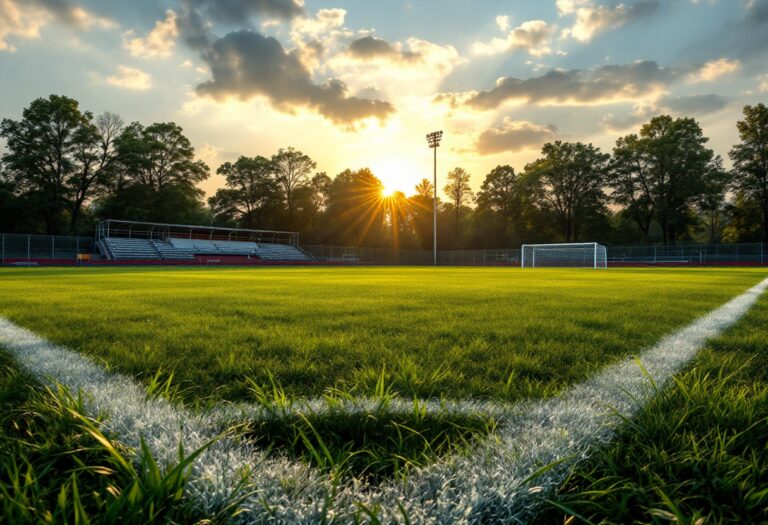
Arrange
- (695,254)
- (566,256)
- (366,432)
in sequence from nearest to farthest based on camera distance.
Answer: (366,432) → (566,256) → (695,254)

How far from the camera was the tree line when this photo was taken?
3906 cm

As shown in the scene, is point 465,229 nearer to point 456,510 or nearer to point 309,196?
point 309,196

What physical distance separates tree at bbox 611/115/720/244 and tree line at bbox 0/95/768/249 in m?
0.12

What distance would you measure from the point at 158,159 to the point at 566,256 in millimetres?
43704

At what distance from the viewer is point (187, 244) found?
39531 millimetres

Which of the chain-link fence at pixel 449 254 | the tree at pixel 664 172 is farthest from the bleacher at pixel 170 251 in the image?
the tree at pixel 664 172

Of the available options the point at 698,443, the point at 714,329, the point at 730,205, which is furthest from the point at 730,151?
the point at 698,443

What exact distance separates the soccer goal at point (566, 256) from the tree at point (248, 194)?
1322 inches

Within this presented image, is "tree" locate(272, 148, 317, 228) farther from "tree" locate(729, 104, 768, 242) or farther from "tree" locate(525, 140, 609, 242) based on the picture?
"tree" locate(729, 104, 768, 242)

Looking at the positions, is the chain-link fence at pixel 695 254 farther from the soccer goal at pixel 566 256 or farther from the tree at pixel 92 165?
the tree at pixel 92 165

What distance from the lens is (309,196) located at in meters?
55.6

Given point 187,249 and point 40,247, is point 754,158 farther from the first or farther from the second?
point 40,247

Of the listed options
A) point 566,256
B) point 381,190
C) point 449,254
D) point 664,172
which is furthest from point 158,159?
point 664,172

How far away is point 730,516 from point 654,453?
217mm
